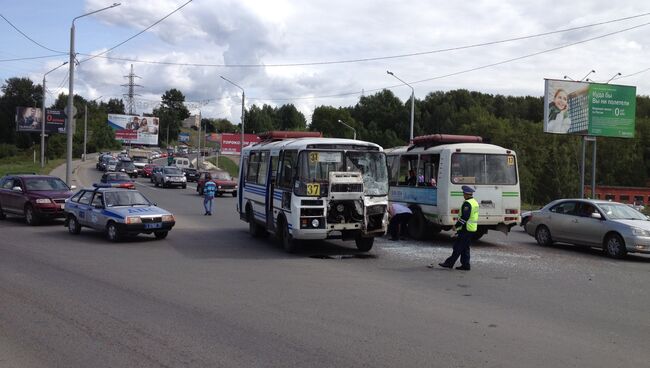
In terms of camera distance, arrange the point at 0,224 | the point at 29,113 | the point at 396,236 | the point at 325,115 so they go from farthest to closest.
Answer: the point at 325,115 → the point at 29,113 → the point at 0,224 → the point at 396,236

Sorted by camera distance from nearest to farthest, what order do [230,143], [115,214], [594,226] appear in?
[594,226]
[115,214]
[230,143]

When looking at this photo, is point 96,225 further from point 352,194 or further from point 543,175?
point 543,175

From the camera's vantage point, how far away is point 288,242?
14.3 m

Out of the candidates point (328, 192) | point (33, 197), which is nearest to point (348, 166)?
point (328, 192)

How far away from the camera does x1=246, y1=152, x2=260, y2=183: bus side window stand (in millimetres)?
17219

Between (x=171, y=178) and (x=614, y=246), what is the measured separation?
37307 millimetres

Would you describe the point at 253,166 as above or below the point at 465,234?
above

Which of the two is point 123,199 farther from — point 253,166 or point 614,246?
point 614,246

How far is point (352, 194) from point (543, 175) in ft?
250

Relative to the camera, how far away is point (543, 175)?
84062 mm

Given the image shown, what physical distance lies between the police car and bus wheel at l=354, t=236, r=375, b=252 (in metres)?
5.25

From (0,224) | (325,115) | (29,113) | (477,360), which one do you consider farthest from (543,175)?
(477,360)

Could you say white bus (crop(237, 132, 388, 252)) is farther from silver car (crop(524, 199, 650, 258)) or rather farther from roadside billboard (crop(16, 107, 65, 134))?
roadside billboard (crop(16, 107, 65, 134))

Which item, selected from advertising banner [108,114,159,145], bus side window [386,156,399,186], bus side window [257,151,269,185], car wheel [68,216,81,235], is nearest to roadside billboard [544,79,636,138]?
bus side window [386,156,399,186]
